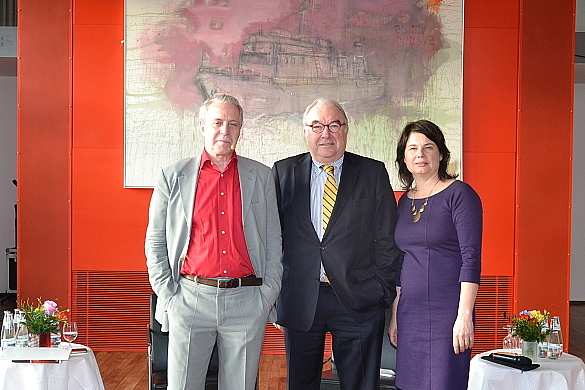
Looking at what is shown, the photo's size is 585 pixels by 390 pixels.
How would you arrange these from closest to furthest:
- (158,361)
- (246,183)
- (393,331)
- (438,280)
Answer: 1. (438,280)
2. (246,183)
3. (393,331)
4. (158,361)

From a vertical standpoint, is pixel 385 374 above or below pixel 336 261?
below

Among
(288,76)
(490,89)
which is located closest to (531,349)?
(490,89)

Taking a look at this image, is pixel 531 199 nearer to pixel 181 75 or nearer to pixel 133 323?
pixel 181 75

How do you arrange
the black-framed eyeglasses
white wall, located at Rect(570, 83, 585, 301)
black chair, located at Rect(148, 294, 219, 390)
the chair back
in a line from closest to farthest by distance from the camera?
1. the black-framed eyeglasses
2. black chair, located at Rect(148, 294, 219, 390)
3. the chair back
4. white wall, located at Rect(570, 83, 585, 301)

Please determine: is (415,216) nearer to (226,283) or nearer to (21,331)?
(226,283)

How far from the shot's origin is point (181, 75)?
19.2 feet

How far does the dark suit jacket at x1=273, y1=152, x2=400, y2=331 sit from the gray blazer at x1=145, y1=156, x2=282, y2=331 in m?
0.11

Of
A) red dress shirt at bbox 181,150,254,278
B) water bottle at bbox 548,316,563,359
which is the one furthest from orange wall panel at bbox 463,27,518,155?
red dress shirt at bbox 181,150,254,278

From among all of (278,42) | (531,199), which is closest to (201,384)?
(278,42)

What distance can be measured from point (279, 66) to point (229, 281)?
3261mm

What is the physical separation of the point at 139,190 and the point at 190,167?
2936 millimetres

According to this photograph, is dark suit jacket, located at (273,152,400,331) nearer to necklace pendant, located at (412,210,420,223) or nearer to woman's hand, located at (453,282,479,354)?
necklace pendant, located at (412,210,420,223)

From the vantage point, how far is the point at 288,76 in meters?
5.84

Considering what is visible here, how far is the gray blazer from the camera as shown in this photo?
3.06 metres
